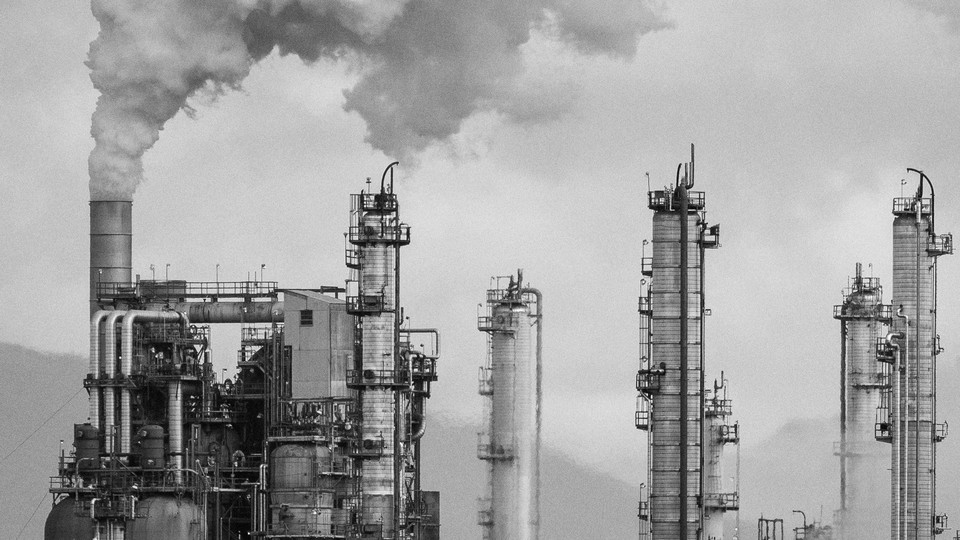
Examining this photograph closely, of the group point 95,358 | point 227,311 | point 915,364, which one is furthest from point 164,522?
point 915,364

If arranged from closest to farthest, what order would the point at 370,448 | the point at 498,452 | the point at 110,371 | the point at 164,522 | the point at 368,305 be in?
the point at 370,448
the point at 368,305
the point at 164,522
the point at 110,371
the point at 498,452

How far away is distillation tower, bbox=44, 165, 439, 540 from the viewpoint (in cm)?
7894

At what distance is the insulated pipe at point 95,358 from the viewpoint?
287 ft

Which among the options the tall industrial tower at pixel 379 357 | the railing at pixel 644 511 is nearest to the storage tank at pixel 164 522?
the tall industrial tower at pixel 379 357

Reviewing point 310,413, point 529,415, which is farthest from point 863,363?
point 310,413

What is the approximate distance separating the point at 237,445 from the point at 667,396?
2258 cm

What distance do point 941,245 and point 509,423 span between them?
20131 millimetres

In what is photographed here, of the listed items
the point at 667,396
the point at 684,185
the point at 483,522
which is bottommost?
the point at 483,522

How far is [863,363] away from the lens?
308 feet

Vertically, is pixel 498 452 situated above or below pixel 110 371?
below

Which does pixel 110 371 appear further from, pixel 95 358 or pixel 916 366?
pixel 916 366

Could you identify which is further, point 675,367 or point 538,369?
point 538,369

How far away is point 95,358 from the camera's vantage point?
8744 cm

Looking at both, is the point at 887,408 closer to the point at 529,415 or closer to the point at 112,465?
the point at 529,415
